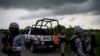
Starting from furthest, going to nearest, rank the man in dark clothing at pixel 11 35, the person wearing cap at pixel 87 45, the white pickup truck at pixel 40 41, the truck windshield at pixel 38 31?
the truck windshield at pixel 38 31, the white pickup truck at pixel 40 41, the person wearing cap at pixel 87 45, the man in dark clothing at pixel 11 35

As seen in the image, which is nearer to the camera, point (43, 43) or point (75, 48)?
point (75, 48)

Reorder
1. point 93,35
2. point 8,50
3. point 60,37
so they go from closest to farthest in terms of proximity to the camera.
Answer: point 8,50
point 93,35
point 60,37

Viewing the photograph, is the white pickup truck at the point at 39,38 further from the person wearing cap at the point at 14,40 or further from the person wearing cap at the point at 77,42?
the person wearing cap at the point at 14,40

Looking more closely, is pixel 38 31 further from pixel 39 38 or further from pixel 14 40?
pixel 14 40

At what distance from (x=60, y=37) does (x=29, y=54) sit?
8.79ft

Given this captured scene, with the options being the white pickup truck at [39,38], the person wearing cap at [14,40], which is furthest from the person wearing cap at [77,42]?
the white pickup truck at [39,38]

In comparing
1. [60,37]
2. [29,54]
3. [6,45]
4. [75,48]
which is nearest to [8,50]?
[6,45]

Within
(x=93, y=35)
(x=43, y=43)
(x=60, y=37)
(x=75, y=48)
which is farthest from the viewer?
(x=43, y=43)

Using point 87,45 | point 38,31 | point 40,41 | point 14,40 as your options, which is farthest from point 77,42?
point 38,31

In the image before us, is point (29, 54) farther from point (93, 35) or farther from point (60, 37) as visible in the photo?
point (93, 35)

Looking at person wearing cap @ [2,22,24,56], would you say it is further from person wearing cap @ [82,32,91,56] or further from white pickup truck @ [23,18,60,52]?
white pickup truck @ [23,18,60,52]

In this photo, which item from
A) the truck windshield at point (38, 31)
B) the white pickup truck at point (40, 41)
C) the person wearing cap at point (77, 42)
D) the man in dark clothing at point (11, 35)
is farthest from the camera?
→ the truck windshield at point (38, 31)

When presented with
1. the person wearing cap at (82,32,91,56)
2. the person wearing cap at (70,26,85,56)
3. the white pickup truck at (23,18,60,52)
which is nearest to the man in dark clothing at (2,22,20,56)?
the person wearing cap at (70,26,85,56)

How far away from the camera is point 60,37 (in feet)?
58.9
